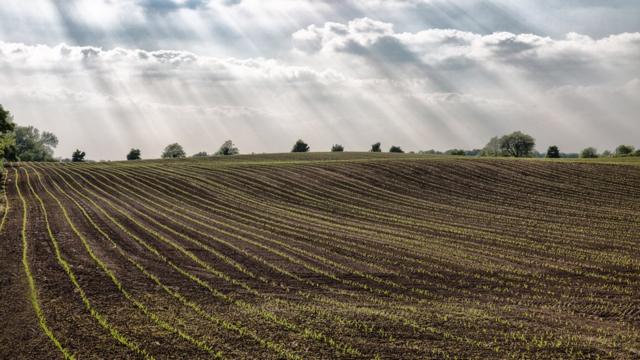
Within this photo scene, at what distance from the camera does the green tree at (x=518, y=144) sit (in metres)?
140

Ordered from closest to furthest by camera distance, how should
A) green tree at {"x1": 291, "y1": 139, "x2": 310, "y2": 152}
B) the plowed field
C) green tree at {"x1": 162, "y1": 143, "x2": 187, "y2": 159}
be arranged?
the plowed field → green tree at {"x1": 291, "y1": 139, "x2": 310, "y2": 152} → green tree at {"x1": 162, "y1": 143, "x2": 187, "y2": 159}

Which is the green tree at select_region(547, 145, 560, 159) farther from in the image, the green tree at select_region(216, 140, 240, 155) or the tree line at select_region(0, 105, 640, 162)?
the green tree at select_region(216, 140, 240, 155)

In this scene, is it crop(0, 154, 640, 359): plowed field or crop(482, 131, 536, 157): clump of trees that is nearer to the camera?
crop(0, 154, 640, 359): plowed field

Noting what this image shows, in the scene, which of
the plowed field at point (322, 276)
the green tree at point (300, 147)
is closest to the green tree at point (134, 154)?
the green tree at point (300, 147)

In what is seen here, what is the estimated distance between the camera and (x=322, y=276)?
1688 centimetres

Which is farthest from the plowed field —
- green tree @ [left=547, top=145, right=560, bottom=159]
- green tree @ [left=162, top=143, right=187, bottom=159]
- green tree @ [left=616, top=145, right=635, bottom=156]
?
green tree @ [left=162, top=143, right=187, bottom=159]

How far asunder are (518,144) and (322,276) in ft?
455

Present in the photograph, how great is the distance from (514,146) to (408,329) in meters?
142

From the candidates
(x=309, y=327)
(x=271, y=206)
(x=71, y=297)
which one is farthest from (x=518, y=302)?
(x=271, y=206)

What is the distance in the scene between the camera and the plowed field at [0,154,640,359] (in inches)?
439

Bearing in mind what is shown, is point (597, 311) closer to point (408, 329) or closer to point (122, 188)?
point (408, 329)

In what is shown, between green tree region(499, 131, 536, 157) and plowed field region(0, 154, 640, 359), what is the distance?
107895 millimetres

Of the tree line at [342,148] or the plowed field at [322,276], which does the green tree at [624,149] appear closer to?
the tree line at [342,148]

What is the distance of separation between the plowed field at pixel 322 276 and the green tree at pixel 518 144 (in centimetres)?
10790
